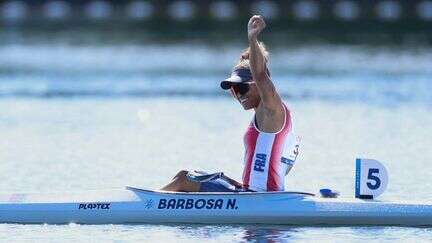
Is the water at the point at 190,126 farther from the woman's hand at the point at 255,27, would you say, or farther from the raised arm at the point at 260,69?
the woman's hand at the point at 255,27

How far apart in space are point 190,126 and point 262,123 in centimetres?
1447

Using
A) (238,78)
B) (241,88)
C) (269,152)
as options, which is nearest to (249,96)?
(241,88)

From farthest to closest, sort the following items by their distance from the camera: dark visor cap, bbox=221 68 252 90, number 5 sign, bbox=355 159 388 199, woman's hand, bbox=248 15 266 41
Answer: number 5 sign, bbox=355 159 388 199 < dark visor cap, bbox=221 68 252 90 < woman's hand, bbox=248 15 266 41

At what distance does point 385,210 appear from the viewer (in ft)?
59.1

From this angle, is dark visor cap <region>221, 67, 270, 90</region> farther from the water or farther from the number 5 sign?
the water

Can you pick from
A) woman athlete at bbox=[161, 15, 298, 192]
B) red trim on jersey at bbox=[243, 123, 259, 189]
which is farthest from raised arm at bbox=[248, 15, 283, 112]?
red trim on jersey at bbox=[243, 123, 259, 189]

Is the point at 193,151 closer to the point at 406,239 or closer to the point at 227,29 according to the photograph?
the point at 406,239

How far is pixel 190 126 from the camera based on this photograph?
32.1 meters

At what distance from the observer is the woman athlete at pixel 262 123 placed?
1730 cm

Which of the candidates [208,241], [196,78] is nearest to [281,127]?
[208,241]

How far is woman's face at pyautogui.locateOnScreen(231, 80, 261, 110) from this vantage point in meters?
17.6

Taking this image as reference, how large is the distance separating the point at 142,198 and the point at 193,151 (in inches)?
356

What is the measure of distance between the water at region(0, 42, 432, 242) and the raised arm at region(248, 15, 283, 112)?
1453 millimetres

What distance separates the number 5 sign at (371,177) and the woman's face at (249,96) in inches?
50.7
